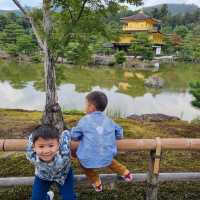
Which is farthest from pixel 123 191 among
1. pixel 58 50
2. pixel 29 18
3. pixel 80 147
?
pixel 29 18

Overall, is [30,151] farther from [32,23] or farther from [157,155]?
[32,23]

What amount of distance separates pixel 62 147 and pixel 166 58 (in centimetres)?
3973

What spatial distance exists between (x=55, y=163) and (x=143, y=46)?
33245 millimetres

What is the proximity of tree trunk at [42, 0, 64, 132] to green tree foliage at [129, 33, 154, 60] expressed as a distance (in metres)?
30.1

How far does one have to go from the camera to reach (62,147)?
8.20 feet

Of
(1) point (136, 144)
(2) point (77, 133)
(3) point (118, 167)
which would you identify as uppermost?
(2) point (77, 133)

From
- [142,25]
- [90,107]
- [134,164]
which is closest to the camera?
[90,107]

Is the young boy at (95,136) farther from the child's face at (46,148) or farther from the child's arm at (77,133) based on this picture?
the child's face at (46,148)

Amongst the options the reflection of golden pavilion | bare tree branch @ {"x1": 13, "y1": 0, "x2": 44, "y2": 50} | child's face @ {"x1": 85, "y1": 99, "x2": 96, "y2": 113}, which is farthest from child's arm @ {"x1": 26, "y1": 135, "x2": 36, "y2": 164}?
the reflection of golden pavilion

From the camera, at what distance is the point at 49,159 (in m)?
2.41

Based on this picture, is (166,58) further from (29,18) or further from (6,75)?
(29,18)

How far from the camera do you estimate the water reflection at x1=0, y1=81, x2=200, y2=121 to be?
1310 centimetres

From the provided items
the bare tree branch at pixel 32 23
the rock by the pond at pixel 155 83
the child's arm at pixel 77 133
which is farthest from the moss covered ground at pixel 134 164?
the rock by the pond at pixel 155 83

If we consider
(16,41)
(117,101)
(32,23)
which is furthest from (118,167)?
(16,41)
